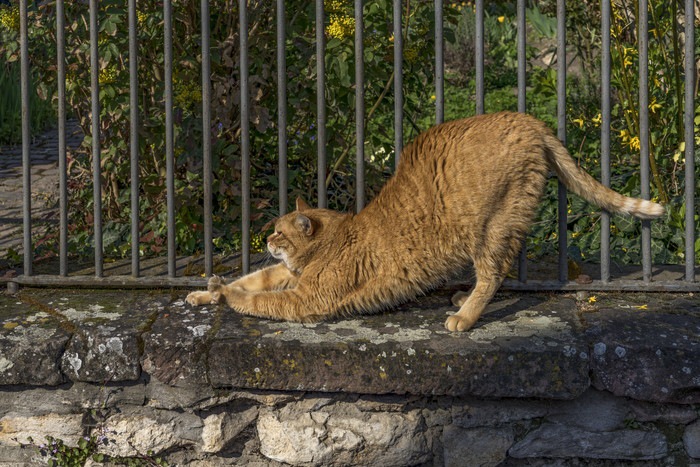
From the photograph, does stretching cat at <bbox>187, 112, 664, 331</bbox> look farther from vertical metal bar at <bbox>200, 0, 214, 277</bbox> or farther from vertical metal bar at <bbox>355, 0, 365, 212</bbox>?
vertical metal bar at <bbox>200, 0, 214, 277</bbox>

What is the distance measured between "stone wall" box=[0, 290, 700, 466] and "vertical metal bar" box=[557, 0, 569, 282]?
373mm

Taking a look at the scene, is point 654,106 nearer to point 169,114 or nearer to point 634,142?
point 634,142

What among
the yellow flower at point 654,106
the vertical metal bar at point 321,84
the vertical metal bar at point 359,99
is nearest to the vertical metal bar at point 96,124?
the vertical metal bar at point 321,84

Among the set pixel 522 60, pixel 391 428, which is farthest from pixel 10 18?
pixel 391 428

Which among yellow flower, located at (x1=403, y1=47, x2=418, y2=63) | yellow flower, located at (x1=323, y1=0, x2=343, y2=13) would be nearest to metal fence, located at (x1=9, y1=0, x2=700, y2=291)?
yellow flower, located at (x1=323, y1=0, x2=343, y2=13)

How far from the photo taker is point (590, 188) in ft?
11.9

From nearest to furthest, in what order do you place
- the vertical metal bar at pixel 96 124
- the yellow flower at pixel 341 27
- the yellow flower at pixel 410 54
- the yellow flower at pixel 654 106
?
the vertical metal bar at pixel 96 124 → the yellow flower at pixel 341 27 → the yellow flower at pixel 410 54 → the yellow flower at pixel 654 106

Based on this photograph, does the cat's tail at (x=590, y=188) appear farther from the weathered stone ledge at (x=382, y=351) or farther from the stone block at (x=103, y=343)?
the stone block at (x=103, y=343)

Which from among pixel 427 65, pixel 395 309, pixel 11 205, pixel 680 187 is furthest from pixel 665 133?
pixel 11 205

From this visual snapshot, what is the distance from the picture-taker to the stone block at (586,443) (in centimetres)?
327

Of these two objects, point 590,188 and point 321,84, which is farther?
point 321,84

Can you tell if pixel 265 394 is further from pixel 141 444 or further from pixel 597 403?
pixel 597 403

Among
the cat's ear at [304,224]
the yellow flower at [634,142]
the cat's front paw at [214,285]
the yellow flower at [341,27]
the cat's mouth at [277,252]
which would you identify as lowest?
the cat's front paw at [214,285]

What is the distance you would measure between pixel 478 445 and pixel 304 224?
107cm
